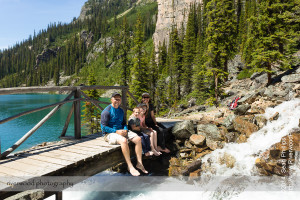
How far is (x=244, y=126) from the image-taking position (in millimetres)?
8039

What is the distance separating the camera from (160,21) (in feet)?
309

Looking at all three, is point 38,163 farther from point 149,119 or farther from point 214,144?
point 214,144

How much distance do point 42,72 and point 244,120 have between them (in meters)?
189

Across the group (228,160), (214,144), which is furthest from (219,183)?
(214,144)

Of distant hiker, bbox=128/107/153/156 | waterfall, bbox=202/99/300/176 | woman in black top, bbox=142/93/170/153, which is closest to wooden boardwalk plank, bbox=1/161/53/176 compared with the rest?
distant hiker, bbox=128/107/153/156

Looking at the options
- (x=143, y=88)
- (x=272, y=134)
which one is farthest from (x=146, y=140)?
(x=143, y=88)

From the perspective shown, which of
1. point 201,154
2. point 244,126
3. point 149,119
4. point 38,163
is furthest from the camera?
point 244,126

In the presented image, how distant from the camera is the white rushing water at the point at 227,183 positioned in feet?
16.5

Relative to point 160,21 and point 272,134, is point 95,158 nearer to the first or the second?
point 272,134

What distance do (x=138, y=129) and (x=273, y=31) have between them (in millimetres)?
17789

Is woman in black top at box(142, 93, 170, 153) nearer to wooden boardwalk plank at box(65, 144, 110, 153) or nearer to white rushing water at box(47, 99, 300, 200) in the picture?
white rushing water at box(47, 99, 300, 200)

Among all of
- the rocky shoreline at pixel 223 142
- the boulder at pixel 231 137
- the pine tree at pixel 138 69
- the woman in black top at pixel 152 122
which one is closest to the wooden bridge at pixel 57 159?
the woman in black top at pixel 152 122

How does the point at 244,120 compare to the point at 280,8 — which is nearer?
Answer: the point at 244,120

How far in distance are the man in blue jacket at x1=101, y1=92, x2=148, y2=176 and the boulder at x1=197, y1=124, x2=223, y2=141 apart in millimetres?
3441
